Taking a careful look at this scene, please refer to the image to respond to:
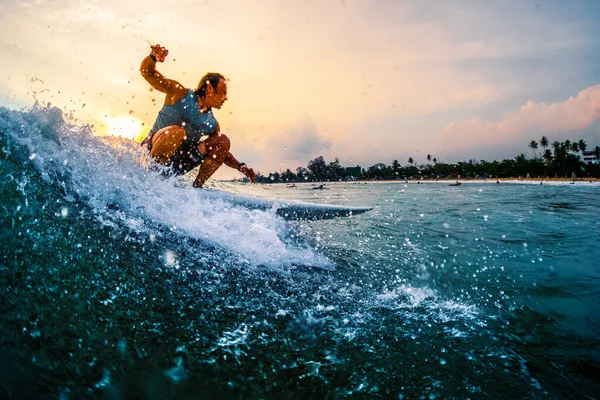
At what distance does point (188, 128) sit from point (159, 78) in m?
0.71

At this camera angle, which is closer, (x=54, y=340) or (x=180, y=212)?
(x=54, y=340)

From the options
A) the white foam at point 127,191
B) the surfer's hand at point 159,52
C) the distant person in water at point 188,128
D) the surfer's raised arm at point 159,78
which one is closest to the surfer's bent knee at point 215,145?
the distant person in water at point 188,128

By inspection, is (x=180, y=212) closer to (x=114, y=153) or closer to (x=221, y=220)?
(x=221, y=220)

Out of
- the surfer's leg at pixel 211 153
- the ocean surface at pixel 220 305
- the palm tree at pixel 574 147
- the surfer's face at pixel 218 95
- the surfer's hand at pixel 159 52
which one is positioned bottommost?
the ocean surface at pixel 220 305

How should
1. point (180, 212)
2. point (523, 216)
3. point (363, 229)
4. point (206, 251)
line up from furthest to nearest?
point (523, 216) → point (363, 229) → point (180, 212) → point (206, 251)

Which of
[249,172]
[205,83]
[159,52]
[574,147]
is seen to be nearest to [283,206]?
[249,172]

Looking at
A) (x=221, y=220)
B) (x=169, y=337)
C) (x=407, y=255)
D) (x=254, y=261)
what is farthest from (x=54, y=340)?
(x=407, y=255)

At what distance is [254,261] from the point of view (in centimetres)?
273

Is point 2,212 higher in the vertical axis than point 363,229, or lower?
higher

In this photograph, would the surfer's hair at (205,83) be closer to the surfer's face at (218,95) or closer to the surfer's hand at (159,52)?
the surfer's face at (218,95)

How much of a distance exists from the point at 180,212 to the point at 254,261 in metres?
0.89

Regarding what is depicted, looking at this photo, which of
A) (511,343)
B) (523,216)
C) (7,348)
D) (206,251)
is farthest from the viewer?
(523,216)

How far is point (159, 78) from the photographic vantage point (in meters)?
3.68

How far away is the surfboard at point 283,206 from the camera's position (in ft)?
13.7
